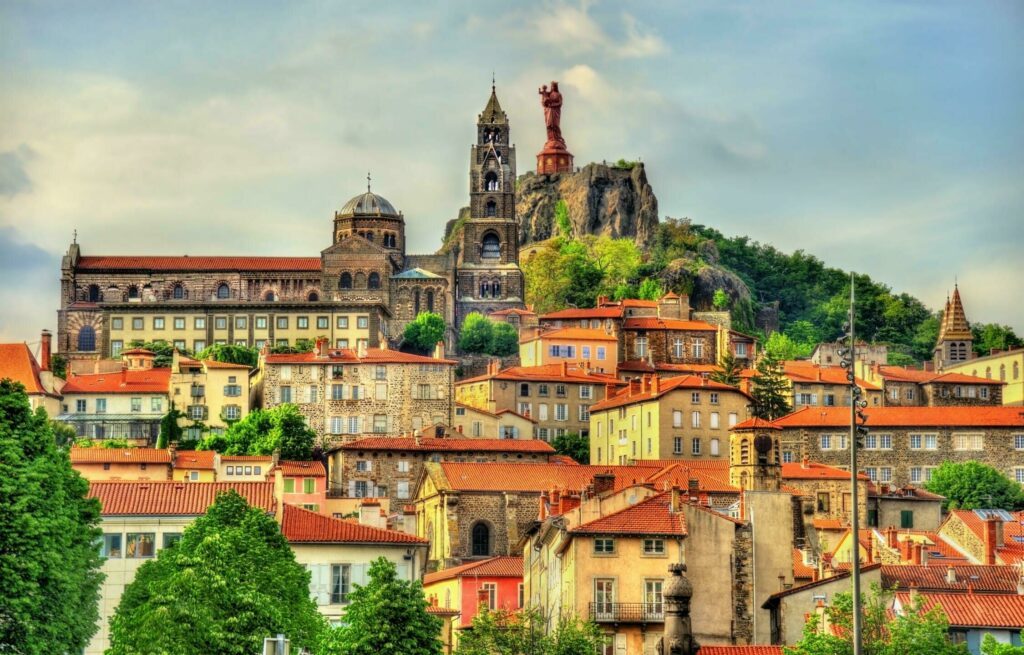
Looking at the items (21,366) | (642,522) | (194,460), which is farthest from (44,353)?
(642,522)

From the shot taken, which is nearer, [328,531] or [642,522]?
[642,522]

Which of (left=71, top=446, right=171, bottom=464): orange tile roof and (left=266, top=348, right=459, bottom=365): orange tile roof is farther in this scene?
(left=266, top=348, right=459, bottom=365): orange tile roof

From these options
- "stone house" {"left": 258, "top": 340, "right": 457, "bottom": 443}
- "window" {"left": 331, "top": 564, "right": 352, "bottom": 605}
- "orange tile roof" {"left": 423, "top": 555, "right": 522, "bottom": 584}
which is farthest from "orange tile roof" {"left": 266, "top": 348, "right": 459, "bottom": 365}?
"window" {"left": 331, "top": 564, "right": 352, "bottom": 605}

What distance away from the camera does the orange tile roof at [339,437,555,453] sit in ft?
375

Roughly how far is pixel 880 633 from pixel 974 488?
57869 mm

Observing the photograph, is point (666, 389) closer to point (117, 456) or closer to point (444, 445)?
point (444, 445)

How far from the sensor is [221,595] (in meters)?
54.6

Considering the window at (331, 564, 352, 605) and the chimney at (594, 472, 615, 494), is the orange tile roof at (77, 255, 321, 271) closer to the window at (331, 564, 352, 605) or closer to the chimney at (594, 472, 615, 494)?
the chimney at (594, 472, 615, 494)

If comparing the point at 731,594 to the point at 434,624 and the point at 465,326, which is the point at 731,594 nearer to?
the point at 434,624

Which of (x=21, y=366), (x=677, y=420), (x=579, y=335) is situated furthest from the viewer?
(x=579, y=335)

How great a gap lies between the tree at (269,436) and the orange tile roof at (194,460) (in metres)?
4.87

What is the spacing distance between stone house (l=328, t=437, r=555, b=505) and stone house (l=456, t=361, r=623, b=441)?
1785cm

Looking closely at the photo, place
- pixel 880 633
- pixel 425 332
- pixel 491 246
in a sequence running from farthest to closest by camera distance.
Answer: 1. pixel 491 246
2. pixel 425 332
3. pixel 880 633

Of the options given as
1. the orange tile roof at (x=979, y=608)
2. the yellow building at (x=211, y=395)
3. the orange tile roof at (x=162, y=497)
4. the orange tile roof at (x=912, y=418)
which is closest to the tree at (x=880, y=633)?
the orange tile roof at (x=979, y=608)
